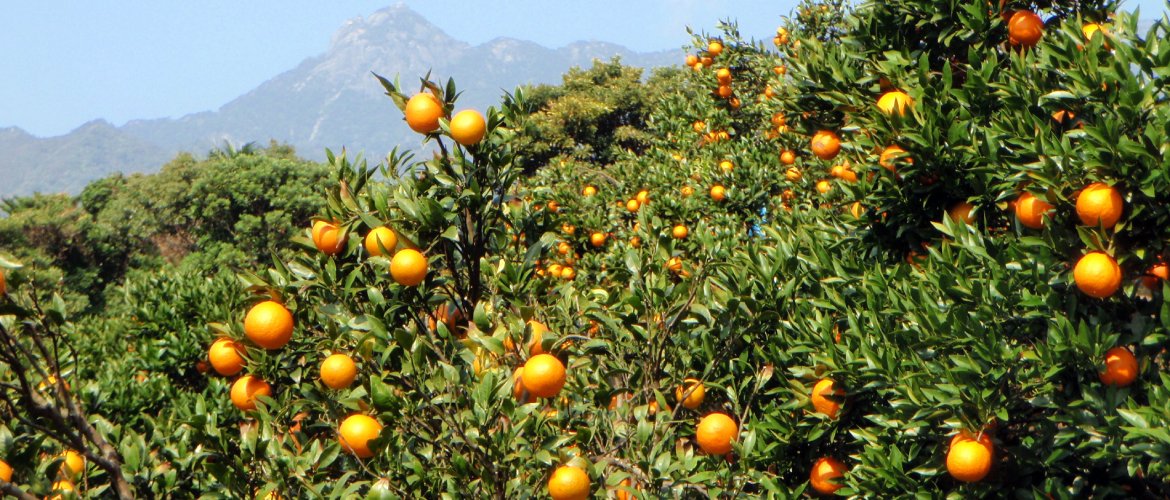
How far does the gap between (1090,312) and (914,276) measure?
653 millimetres

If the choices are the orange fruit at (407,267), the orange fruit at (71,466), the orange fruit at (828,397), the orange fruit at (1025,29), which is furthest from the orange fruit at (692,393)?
the orange fruit at (71,466)

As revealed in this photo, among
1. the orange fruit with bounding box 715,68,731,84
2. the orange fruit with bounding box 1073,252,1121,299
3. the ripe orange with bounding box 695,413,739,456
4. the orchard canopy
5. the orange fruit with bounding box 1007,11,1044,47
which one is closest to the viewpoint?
the orange fruit with bounding box 1073,252,1121,299

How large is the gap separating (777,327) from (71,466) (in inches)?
109

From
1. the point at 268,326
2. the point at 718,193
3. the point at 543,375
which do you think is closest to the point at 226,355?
the point at 268,326

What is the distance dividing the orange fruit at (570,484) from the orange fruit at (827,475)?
1.17 metres

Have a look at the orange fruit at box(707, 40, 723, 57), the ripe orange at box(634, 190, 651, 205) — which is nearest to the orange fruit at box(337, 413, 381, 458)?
the ripe orange at box(634, 190, 651, 205)

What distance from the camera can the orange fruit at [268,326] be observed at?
119 inches

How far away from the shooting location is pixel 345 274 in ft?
10.9

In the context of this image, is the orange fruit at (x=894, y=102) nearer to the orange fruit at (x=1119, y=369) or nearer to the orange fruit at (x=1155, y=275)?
the orange fruit at (x=1155, y=275)

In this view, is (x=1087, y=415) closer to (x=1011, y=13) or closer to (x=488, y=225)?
(x=1011, y=13)

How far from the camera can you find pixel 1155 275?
2.76 meters

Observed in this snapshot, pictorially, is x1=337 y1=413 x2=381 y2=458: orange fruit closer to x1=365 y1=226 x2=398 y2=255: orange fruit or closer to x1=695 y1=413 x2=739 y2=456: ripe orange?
x1=365 y1=226 x2=398 y2=255: orange fruit

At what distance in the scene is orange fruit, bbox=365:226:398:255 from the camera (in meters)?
3.12

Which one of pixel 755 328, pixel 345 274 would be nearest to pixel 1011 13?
pixel 755 328
